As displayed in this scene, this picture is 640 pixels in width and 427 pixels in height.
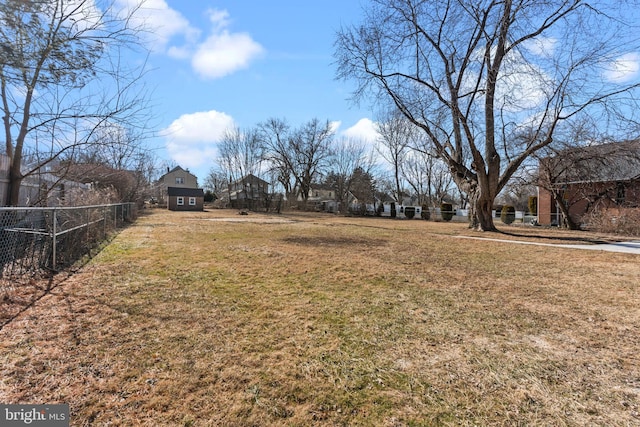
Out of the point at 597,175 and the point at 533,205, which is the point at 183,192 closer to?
the point at 533,205

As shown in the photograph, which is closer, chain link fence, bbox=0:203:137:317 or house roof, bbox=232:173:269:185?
chain link fence, bbox=0:203:137:317

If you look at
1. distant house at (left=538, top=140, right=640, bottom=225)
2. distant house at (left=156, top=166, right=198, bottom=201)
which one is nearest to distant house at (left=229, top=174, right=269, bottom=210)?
distant house at (left=156, top=166, right=198, bottom=201)

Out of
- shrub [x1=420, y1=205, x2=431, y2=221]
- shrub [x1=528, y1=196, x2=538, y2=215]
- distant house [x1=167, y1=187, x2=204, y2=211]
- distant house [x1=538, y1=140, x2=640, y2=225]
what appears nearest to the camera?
distant house [x1=538, y1=140, x2=640, y2=225]

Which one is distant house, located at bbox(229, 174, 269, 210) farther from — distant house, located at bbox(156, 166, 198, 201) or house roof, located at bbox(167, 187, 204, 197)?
distant house, located at bbox(156, 166, 198, 201)

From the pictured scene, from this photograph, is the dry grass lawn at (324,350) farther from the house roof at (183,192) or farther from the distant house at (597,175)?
the house roof at (183,192)

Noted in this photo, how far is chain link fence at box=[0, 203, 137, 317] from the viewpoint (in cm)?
401

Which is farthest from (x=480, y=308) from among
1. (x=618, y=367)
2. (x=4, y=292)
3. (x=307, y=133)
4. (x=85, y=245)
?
(x=307, y=133)

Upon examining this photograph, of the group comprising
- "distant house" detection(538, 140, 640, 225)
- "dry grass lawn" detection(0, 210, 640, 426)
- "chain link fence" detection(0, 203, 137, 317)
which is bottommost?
"dry grass lawn" detection(0, 210, 640, 426)

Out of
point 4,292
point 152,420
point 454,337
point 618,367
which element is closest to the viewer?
point 152,420

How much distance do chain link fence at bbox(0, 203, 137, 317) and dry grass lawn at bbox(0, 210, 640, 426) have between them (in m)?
0.55

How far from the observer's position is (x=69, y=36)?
4.20 metres

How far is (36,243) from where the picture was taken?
15.9 ft

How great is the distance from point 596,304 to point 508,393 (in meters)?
3.10

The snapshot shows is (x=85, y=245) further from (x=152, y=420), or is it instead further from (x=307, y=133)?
(x=307, y=133)
